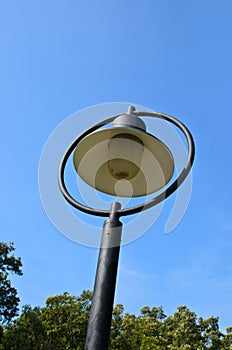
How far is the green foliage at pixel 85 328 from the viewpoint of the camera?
20.4 m

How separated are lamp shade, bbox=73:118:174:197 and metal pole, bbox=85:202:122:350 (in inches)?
13.4

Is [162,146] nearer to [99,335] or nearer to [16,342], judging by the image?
[99,335]

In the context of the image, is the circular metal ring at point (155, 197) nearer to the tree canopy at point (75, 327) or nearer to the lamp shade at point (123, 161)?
the lamp shade at point (123, 161)

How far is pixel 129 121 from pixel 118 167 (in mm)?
317

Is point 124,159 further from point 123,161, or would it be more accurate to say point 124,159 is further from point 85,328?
point 85,328

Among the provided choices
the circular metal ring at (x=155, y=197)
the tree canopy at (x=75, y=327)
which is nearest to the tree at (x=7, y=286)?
the tree canopy at (x=75, y=327)

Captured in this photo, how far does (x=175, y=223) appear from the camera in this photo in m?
2.48

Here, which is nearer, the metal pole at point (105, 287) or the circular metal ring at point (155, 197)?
the metal pole at point (105, 287)

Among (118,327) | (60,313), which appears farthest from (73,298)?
(118,327)

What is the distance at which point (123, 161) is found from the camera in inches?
97.3

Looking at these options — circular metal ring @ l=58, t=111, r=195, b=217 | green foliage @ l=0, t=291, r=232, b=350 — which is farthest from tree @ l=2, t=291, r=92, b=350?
circular metal ring @ l=58, t=111, r=195, b=217

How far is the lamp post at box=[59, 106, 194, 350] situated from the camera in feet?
7.23

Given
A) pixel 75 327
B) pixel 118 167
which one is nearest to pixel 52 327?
pixel 75 327

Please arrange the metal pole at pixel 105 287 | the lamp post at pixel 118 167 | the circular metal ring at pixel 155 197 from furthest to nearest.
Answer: the circular metal ring at pixel 155 197 → the lamp post at pixel 118 167 → the metal pole at pixel 105 287
